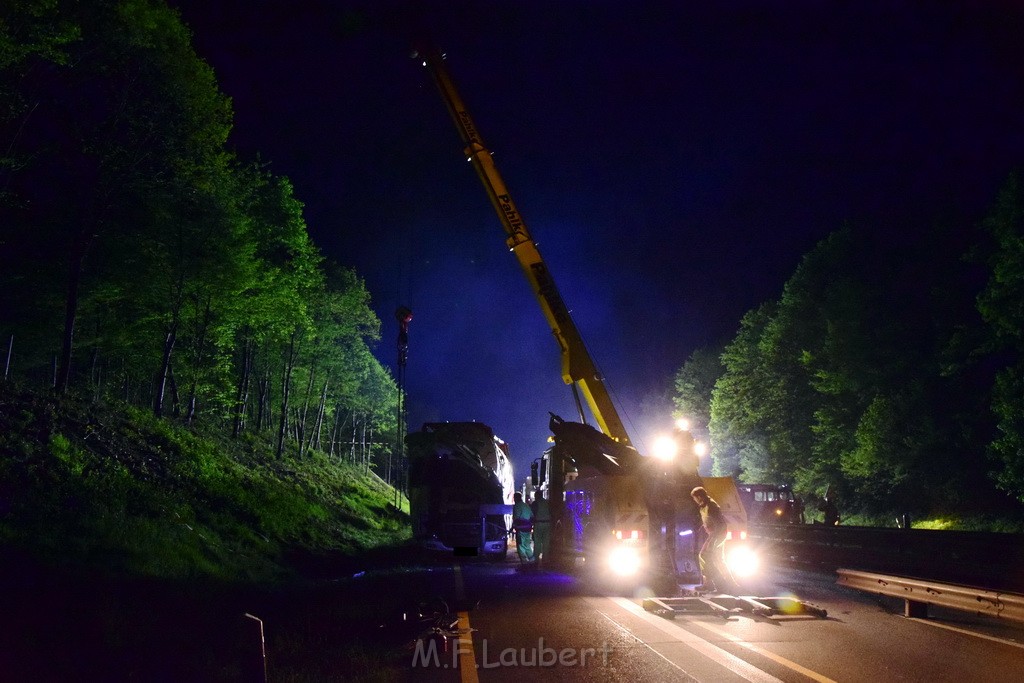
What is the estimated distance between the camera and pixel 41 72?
1867cm

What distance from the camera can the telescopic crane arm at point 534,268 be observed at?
21.7 meters

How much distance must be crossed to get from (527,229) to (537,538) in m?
8.30

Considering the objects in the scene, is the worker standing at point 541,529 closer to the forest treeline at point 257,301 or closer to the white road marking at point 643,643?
the white road marking at point 643,643

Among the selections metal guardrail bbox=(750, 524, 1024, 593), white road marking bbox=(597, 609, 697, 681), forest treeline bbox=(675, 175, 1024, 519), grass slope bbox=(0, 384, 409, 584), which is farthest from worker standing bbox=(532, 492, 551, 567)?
forest treeline bbox=(675, 175, 1024, 519)

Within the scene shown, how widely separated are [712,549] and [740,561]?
8.23 ft

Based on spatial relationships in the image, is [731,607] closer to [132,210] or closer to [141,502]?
[141,502]

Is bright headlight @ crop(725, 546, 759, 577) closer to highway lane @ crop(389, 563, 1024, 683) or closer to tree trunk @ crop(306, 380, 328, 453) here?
highway lane @ crop(389, 563, 1024, 683)

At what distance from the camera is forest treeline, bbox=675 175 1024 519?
31.5 meters

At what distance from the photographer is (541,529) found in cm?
1992

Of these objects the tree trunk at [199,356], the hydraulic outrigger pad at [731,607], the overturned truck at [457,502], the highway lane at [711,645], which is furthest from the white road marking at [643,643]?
the tree trunk at [199,356]

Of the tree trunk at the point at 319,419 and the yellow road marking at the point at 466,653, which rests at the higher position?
the tree trunk at the point at 319,419

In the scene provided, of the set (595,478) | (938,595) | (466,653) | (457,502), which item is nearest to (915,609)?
(938,595)

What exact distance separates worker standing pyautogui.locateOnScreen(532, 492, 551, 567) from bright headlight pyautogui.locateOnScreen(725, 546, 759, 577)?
4270 millimetres

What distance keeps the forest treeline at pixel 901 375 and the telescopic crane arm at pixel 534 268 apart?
16904mm
